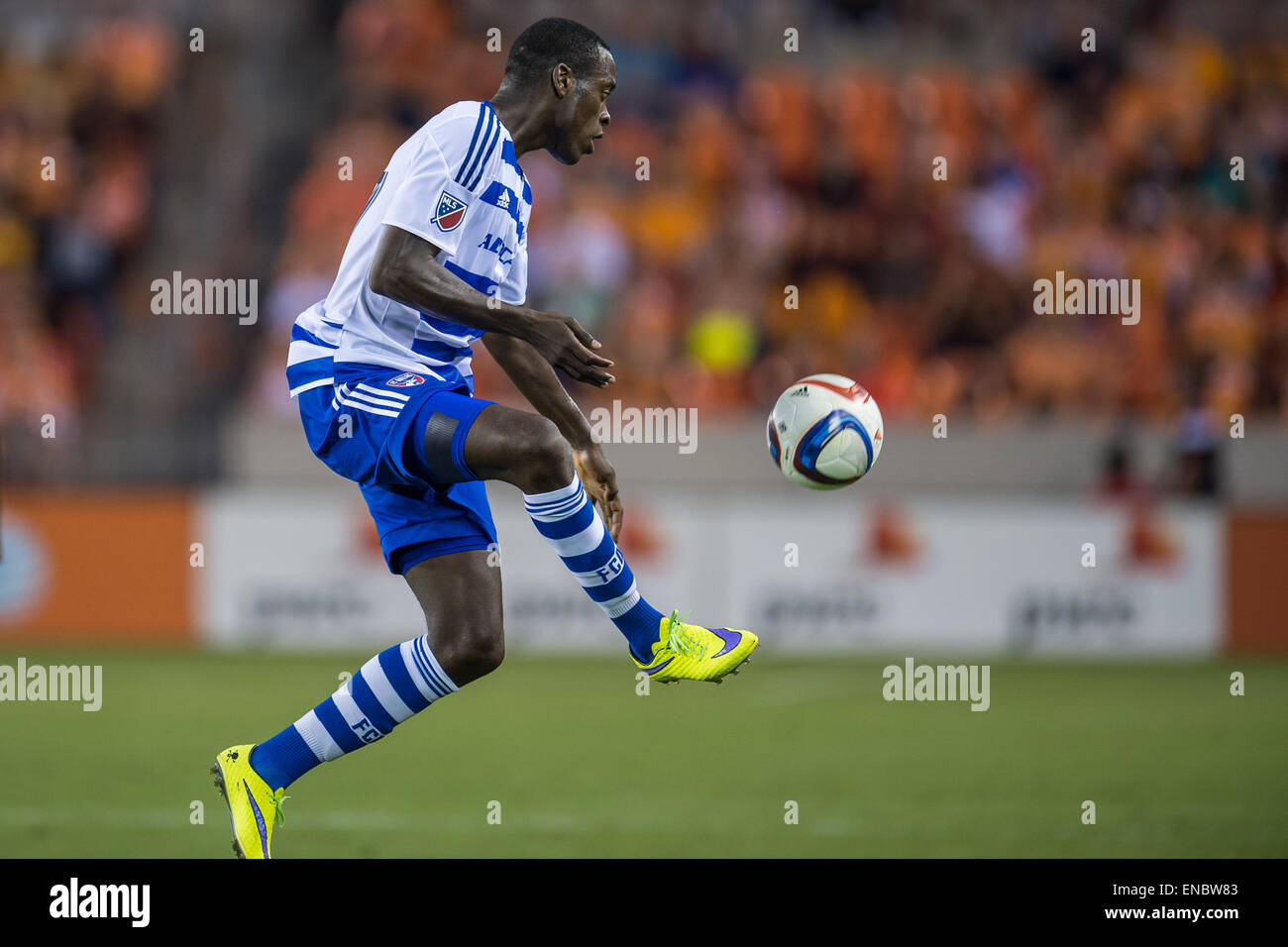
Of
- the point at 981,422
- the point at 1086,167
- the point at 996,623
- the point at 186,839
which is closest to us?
the point at 186,839

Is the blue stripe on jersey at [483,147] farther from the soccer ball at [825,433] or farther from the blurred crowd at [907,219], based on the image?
the blurred crowd at [907,219]

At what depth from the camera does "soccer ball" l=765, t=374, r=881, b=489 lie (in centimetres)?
596

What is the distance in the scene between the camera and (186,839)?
648cm

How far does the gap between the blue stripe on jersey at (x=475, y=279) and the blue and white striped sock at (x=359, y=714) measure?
120 cm

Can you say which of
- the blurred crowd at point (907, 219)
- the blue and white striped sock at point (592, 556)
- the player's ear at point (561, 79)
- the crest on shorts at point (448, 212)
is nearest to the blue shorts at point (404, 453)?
the blue and white striped sock at point (592, 556)

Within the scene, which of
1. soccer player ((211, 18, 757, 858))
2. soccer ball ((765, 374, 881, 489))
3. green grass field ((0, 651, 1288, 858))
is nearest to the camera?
soccer player ((211, 18, 757, 858))

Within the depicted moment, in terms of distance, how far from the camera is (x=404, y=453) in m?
5.39

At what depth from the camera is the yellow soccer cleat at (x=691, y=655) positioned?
5.72 meters

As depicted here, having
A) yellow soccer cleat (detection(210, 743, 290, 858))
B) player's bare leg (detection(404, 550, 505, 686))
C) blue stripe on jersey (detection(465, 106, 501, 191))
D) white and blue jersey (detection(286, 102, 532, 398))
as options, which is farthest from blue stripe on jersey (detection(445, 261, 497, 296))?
yellow soccer cleat (detection(210, 743, 290, 858))

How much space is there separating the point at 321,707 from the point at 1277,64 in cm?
1431

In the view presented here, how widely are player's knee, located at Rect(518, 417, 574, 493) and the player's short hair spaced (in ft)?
4.20

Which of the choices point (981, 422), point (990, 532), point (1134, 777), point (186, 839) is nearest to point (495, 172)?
point (186, 839)

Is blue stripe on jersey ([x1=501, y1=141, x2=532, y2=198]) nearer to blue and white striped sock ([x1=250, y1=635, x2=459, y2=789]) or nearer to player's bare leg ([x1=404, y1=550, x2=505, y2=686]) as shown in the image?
player's bare leg ([x1=404, y1=550, x2=505, y2=686])

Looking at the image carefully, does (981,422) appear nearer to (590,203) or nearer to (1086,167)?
(1086,167)
